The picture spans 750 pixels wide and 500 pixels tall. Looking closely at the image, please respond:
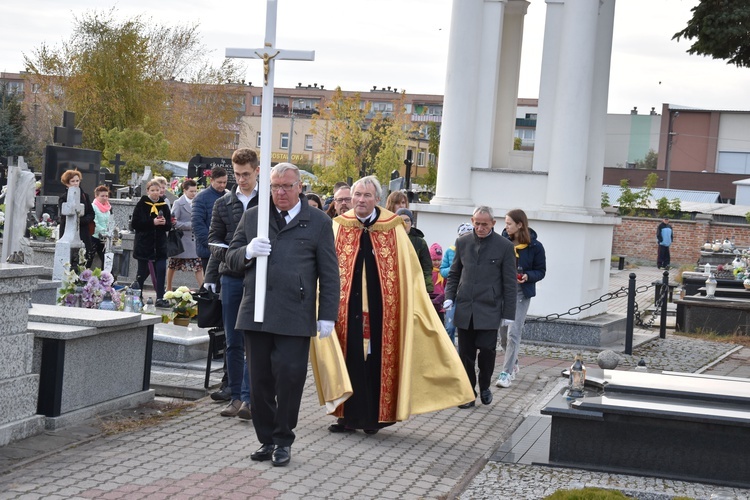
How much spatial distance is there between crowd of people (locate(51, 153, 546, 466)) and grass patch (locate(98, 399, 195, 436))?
36 cm

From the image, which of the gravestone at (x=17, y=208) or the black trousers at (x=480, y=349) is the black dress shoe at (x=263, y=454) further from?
the gravestone at (x=17, y=208)

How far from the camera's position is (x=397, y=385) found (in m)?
8.34

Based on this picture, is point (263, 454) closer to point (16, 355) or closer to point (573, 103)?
point (16, 355)

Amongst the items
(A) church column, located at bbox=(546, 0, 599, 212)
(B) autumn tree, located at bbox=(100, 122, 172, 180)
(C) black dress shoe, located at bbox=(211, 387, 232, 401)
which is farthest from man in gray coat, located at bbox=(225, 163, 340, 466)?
(B) autumn tree, located at bbox=(100, 122, 172, 180)

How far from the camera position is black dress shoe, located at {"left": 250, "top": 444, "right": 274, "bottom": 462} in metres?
7.08

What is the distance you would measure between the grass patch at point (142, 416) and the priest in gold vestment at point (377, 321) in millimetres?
1304

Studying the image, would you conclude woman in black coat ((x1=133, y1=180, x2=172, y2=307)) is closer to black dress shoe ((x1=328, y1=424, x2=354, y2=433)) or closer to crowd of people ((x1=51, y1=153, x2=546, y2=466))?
crowd of people ((x1=51, y1=153, x2=546, y2=466))

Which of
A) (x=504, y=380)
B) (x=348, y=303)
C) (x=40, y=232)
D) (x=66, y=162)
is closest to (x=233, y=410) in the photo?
(x=348, y=303)

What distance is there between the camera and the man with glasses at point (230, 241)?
27.4 feet

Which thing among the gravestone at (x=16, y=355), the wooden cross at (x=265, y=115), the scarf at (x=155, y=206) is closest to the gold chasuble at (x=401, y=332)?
the wooden cross at (x=265, y=115)

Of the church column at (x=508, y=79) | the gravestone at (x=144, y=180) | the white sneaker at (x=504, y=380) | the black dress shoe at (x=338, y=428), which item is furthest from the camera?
the gravestone at (x=144, y=180)

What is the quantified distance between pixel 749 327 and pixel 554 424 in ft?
38.4

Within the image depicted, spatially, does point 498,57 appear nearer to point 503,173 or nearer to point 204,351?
point 503,173

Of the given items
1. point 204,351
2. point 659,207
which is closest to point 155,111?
point 659,207
